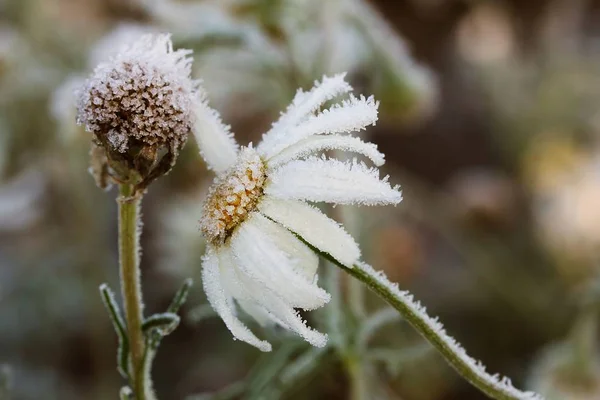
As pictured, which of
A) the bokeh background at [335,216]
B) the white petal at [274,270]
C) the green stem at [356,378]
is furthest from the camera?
the bokeh background at [335,216]

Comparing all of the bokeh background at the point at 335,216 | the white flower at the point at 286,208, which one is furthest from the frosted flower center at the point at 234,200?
the bokeh background at the point at 335,216

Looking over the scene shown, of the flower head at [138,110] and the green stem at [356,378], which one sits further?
the green stem at [356,378]

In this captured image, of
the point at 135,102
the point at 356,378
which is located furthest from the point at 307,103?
the point at 356,378

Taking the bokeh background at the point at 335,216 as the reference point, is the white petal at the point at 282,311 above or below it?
below

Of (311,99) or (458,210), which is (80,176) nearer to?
(458,210)

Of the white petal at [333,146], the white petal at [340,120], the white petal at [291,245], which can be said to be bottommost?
the white petal at [291,245]

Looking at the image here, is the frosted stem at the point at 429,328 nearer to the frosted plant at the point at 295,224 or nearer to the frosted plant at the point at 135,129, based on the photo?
the frosted plant at the point at 295,224

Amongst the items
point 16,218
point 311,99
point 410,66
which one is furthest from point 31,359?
point 311,99

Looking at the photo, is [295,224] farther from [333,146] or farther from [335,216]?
[335,216]
